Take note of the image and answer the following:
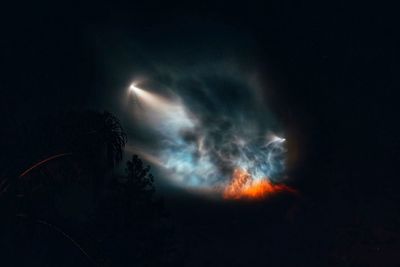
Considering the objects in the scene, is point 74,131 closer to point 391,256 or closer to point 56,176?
point 56,176

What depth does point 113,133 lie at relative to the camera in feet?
63.0

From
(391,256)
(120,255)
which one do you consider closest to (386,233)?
(391,256)

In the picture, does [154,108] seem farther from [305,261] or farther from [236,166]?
[305,261]

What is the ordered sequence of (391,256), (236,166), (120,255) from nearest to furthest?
(120,255) < (391,256) < (236,166)

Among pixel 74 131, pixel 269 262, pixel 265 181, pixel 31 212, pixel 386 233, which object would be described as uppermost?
pixel 265 181

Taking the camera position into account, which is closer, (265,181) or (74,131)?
(74,131)

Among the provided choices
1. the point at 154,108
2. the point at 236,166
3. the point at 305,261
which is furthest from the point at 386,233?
the point at 154,108

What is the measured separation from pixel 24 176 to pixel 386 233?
3344cm

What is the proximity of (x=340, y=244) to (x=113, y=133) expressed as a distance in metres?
29.4

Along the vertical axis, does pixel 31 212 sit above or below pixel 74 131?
below

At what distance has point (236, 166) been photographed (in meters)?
44.2

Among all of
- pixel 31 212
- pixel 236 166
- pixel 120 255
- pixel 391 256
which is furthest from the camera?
pixel 236 166

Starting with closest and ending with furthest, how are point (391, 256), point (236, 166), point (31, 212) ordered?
point (31, 212), point (391, 256), point (236, 166)

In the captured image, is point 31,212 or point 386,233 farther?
point 386,233
